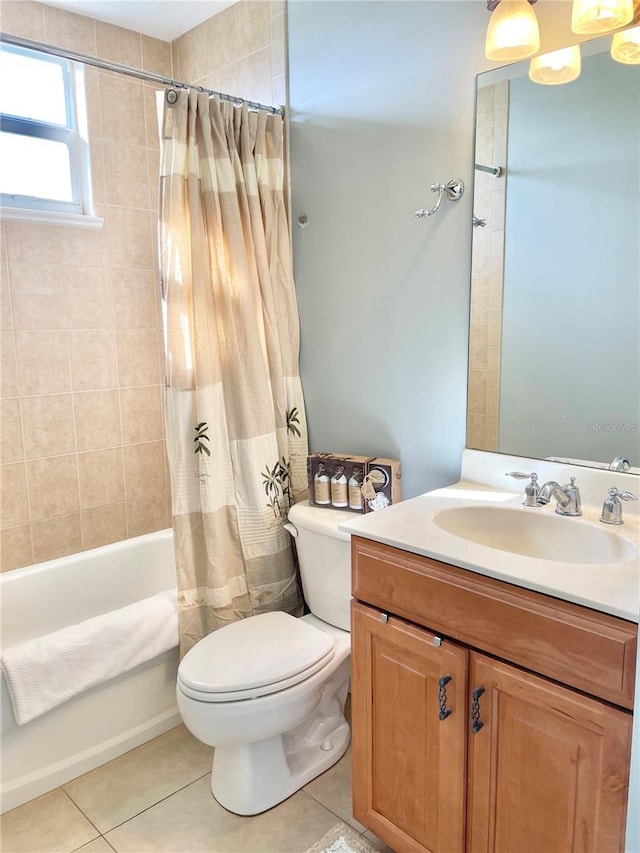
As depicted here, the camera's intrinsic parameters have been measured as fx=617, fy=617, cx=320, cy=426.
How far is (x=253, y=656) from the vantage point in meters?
1.76

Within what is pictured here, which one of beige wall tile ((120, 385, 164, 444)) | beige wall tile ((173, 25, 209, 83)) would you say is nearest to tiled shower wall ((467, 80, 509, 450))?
beige wall tile ((173, 25, 209, 83))

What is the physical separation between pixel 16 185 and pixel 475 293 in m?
1.92

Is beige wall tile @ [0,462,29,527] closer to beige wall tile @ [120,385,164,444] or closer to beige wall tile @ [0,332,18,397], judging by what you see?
beige wall tile @ [0,332,18,397]

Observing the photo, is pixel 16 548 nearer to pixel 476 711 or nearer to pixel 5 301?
pixel 5 301

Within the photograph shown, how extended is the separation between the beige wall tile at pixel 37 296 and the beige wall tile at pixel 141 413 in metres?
0.43

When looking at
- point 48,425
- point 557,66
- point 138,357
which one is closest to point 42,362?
point 48,425

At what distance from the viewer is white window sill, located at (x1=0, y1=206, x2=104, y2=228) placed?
7.67ft

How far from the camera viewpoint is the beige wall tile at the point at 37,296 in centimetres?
242

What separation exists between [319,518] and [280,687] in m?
0.54

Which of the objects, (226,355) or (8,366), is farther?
(8,366)

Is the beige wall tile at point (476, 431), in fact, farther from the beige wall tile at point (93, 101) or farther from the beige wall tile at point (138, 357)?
the beige wall tile at point (93, 101)

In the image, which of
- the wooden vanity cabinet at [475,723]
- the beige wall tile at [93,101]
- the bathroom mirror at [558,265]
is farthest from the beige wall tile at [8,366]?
the bathroom mirror at [558,265]

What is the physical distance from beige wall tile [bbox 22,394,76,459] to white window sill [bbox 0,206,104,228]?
0.69 meters

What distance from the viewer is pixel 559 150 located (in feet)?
5.15
